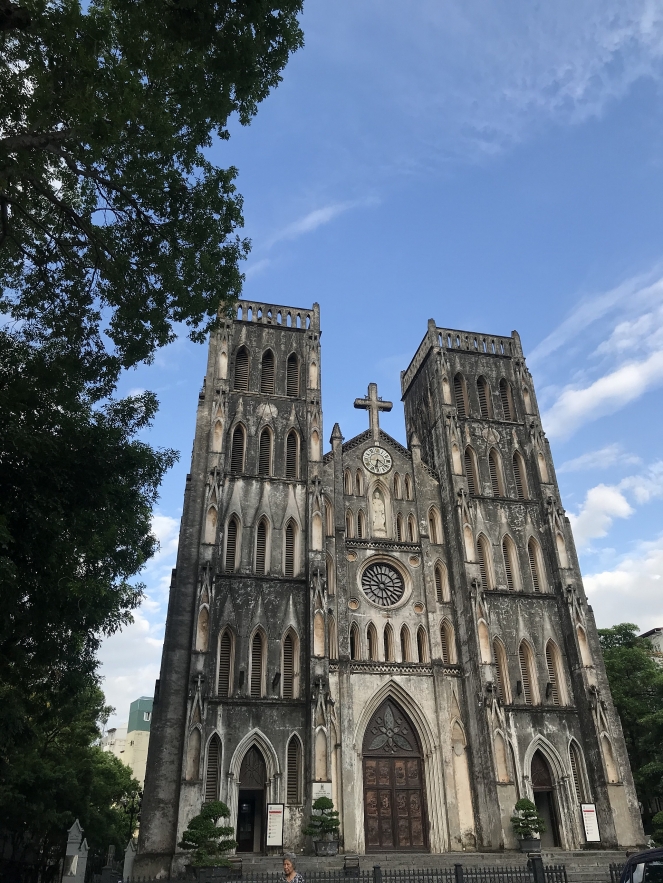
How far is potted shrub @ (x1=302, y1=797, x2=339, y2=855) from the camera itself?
68.9ft

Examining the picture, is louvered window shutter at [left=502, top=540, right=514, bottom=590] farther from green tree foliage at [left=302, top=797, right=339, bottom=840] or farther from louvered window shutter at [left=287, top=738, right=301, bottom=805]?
green tree foliage at [left=302, top=797, right=339, bottom=840]

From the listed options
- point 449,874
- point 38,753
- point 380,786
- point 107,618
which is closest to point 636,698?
point 380,786

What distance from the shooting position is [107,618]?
13422 mm

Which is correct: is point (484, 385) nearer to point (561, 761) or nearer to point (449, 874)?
point (561, 761)

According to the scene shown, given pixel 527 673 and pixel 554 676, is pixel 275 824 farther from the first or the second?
pixel 554 676

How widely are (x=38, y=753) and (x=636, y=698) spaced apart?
25.1 meters

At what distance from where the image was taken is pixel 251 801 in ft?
75.3

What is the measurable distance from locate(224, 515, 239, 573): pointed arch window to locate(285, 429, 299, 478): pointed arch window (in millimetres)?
3093

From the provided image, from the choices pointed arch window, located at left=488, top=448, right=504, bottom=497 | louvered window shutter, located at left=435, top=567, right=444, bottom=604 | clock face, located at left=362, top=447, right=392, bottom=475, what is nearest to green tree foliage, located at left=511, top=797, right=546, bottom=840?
louvered window shutter, located at left=435, top=567, right=444, bottom=604

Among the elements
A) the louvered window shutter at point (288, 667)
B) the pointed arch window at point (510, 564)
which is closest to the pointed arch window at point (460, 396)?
the pointed arch window at point (510, 564)

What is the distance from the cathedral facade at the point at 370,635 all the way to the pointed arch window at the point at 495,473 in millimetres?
102

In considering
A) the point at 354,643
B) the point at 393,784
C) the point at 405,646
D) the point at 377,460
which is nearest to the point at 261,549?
the point at 354,643

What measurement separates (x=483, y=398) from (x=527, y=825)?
17.5 meters

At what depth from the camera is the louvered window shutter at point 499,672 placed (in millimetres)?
25316
